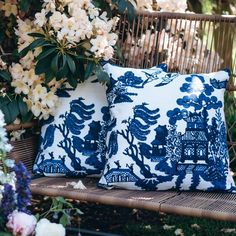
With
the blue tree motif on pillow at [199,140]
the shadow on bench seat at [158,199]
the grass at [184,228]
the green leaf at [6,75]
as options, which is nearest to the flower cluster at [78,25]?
the green leaf at [6,75]

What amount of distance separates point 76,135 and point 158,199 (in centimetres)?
45

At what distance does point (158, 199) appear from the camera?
6.05 ft

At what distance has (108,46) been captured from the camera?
7.00 ft

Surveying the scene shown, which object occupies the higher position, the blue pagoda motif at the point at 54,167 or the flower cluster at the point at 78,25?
the flower cluster at the point at 78,25

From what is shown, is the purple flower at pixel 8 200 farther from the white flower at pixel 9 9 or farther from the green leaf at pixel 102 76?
→ the white flower at pixel 9 9

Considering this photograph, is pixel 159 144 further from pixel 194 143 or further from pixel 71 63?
pixel 71 63

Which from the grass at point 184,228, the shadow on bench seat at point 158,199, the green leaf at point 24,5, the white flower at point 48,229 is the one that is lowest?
the grass at point 184,228

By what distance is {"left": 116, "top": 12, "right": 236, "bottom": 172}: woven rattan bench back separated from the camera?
90.0 inches

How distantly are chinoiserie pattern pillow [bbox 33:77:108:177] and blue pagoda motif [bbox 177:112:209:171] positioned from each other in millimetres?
323

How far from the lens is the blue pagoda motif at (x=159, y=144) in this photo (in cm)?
194

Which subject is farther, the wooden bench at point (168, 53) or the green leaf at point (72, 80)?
the green leaf at point (72, 80)

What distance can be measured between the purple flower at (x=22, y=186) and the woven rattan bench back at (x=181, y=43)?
121 cm

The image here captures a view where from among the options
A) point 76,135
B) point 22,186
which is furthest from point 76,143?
point 22,186

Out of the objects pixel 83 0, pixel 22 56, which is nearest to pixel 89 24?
pixel 83 0
